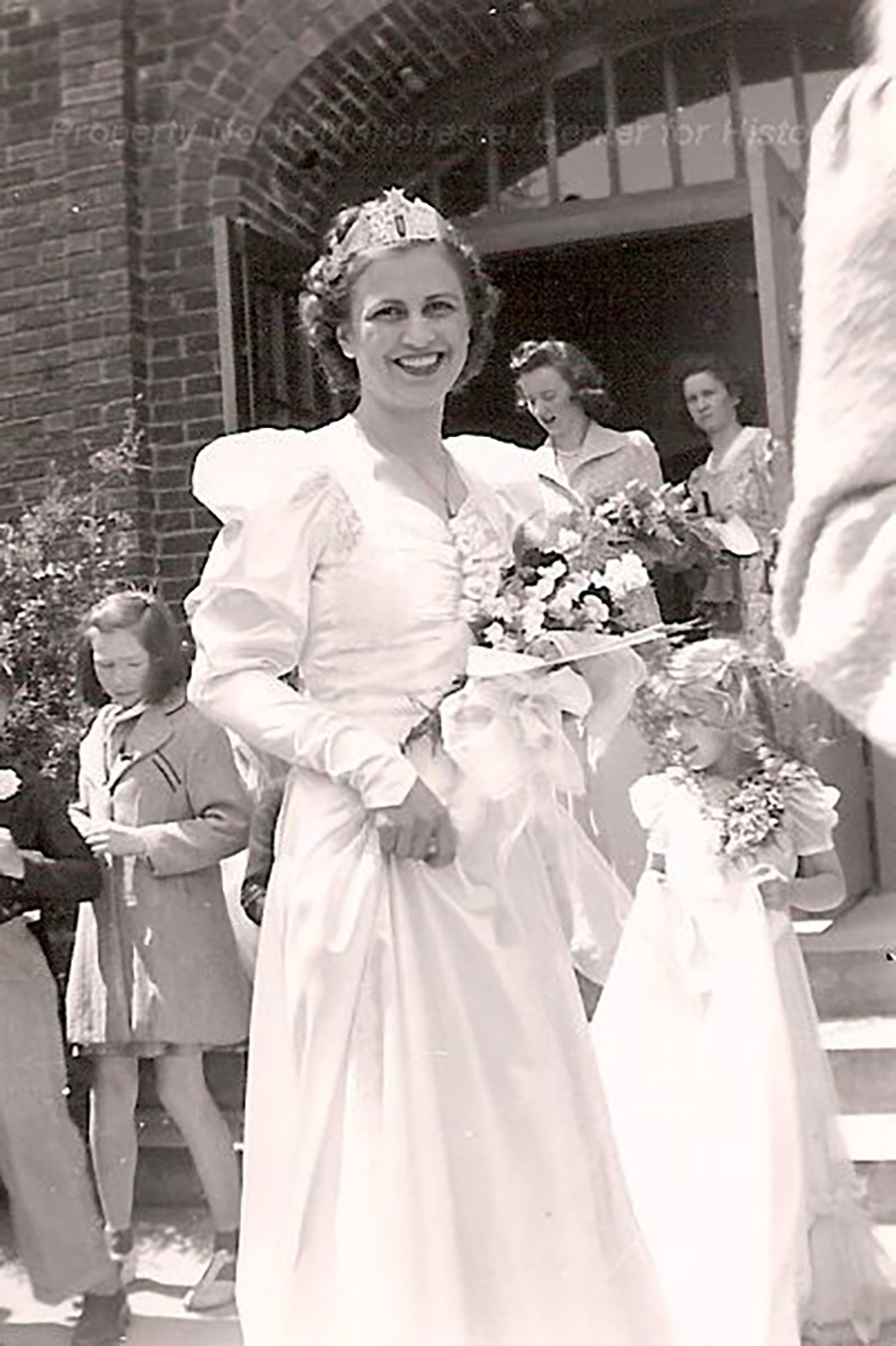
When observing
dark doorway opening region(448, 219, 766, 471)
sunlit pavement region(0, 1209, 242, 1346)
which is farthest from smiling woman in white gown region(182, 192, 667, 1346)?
dark doorway opening region(448, 219, 766, 471)

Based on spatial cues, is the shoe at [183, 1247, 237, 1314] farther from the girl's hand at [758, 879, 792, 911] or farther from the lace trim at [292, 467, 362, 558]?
the lace trim at [292, 467, 362, 558]

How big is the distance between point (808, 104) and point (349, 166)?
0.78 metres

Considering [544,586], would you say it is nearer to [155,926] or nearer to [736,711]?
[736,711]

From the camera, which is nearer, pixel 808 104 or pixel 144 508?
pixel 808 104

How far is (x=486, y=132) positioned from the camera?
3.13 metres

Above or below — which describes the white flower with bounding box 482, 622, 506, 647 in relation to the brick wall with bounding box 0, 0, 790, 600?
below

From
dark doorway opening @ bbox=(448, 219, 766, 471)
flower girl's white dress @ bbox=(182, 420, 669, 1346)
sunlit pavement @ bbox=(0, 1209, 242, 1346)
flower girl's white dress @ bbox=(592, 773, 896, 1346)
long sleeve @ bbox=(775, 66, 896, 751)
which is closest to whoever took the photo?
long sleeve @ bbox=(775, 66, 896, 751)

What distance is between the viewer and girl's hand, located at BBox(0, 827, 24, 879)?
8.01 feet

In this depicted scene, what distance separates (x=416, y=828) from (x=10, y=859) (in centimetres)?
94

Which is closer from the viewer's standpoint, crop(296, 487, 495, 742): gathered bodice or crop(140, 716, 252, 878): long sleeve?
crop(296, 487, 495, 742): gathered bodice

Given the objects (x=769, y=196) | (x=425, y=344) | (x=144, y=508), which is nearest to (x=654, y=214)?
(x=769, y=196)

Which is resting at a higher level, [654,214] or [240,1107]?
[654,214]

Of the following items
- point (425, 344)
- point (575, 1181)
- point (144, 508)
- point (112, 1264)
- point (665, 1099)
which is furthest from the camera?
point (144, 508)

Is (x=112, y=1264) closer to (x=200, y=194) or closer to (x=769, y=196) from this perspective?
(x=200, y=194)
